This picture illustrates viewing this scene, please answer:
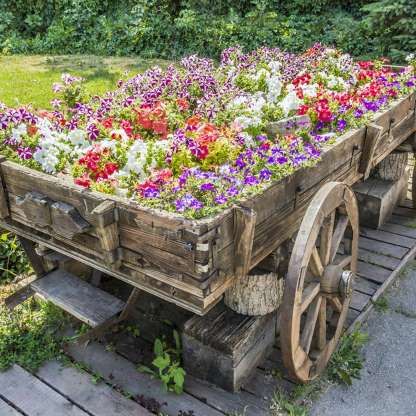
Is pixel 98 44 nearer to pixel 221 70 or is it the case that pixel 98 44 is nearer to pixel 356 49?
pixel 356 49

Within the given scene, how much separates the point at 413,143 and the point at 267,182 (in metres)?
2.24

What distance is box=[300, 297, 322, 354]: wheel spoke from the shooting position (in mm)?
2260

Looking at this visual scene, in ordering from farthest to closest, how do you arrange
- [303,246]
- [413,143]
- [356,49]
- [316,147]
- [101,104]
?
[356,49], [413,143], [101,104], [316,147], [303,246]

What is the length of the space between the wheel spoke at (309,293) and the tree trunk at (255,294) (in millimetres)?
223

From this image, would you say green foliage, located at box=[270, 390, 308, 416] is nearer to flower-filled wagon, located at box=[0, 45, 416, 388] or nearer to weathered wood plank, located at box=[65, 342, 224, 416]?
flower-filled wagon, located at box=[0, 45, 416, 388]

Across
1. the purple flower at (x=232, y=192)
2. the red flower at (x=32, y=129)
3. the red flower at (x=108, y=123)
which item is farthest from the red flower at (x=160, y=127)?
the purple flower at (x=232, y=192)

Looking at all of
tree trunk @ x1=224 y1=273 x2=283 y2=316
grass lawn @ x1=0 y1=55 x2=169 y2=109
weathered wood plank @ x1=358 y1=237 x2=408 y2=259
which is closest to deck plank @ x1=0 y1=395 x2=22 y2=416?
tree trunk @ x1=224 y1=273 x2=283 y2=316

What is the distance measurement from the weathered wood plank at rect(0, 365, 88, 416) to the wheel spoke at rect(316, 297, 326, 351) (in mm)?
1190

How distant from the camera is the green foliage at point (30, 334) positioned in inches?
103

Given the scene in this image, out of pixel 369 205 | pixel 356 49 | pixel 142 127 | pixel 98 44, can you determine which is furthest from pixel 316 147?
pixel 98 44

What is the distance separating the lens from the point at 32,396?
2.40m

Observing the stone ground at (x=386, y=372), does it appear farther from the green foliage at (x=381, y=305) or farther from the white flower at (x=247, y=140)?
the white flower at (x=247, y=140)

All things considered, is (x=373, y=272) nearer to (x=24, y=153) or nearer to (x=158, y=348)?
(x=158, y=348)

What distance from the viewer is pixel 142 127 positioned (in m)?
2.85
